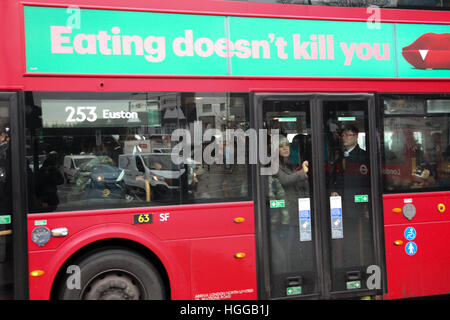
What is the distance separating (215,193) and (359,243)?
69.4 inches

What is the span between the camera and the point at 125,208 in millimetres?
3783

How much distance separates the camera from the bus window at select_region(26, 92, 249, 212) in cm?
360

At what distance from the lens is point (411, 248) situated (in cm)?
443

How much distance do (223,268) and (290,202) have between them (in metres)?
1.01

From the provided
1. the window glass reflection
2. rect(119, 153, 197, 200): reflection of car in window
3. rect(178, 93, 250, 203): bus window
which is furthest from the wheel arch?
the window glass reflection

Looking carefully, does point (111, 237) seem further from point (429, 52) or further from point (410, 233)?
point (429, 52)

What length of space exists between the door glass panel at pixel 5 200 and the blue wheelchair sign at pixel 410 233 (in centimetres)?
413

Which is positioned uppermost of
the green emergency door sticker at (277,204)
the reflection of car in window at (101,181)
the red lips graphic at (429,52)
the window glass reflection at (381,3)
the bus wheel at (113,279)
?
the window glass reflection at (381,3)

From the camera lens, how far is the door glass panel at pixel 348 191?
4.32 meters

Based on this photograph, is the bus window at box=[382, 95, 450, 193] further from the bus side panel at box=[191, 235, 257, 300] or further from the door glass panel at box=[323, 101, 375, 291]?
the bus side panel at box=[191, 235, 257, 300]

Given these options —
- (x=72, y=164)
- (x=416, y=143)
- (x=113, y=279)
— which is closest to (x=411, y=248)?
(x=416, y=143)

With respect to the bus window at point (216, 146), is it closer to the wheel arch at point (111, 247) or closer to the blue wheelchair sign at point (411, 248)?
the wheel arch at point (111, 247)

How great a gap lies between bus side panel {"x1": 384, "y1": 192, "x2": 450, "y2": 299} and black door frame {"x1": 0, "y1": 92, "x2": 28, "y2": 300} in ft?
12.4

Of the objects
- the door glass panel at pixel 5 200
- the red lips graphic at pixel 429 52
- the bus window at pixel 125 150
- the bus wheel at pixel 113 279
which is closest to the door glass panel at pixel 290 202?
the bus window at pixel 125 150
